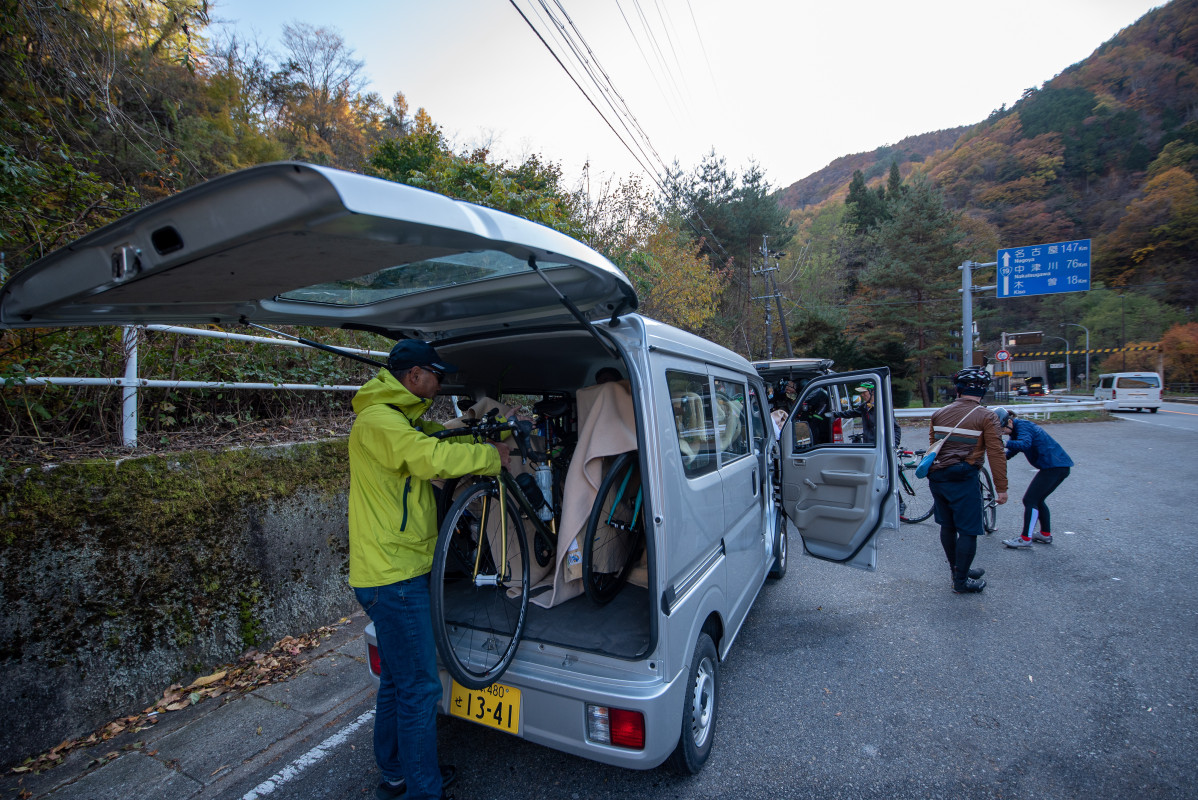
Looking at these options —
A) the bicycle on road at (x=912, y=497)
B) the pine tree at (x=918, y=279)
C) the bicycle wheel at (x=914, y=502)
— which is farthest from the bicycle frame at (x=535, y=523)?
the pine tree at (x=918, y=279)

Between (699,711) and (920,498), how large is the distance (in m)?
6.98

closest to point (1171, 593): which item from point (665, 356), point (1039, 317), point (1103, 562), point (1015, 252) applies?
point (1103, 562)

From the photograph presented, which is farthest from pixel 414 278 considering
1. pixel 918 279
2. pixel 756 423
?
pixel 918 279

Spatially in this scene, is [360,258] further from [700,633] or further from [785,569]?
[785,569]

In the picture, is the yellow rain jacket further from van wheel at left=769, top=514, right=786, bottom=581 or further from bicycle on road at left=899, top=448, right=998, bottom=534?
bicycle on road at left=899, top=448, right=998, bottom=534

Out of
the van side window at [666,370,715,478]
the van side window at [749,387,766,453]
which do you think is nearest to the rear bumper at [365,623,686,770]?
the van side window at [666,370,715,478]

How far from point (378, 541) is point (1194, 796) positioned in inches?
142

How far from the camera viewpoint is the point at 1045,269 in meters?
17.7

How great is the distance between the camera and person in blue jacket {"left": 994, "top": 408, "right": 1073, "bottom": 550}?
17.2ft

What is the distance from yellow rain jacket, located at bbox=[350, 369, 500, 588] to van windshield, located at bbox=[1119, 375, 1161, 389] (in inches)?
1244

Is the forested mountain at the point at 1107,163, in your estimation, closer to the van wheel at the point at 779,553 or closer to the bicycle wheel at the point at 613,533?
the van wheel at the point at 779,553

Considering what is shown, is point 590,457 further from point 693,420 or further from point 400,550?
point 400,550

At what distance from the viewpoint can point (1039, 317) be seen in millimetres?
51281

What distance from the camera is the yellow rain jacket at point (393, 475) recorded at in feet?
6.74
